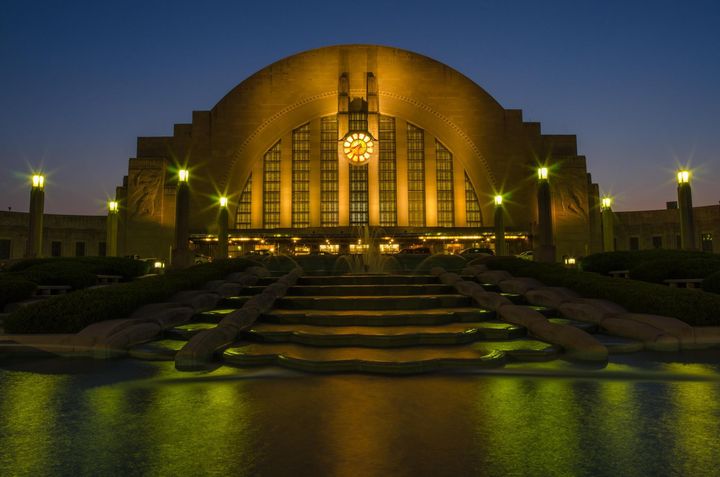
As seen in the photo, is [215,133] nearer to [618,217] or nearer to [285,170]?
[285,170]

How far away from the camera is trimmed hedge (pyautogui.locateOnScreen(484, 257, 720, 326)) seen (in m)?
8.86

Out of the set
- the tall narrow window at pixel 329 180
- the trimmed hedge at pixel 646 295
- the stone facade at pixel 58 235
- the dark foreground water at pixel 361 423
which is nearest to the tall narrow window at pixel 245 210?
the tall narrow window at pixel 329 180

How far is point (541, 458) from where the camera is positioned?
3.35m

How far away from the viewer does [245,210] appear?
40562 millimetres

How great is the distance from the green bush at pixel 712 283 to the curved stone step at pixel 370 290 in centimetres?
613

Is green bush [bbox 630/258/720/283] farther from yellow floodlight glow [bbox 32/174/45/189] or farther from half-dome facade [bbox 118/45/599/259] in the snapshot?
half-dome facade [bbox 118/45/599/259]

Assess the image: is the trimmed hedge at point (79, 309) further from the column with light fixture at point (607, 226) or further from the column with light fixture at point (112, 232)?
the column with light fixture at point (607, 226)

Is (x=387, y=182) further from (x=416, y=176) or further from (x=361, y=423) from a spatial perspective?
(x=361, y=423)

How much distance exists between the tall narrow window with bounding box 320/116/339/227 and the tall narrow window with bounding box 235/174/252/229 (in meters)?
6.19

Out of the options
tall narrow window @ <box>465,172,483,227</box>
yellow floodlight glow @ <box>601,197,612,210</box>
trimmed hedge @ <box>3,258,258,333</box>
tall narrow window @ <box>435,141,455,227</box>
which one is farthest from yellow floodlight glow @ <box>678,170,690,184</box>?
tall narrow window @ <box>435,141,455,227</box>

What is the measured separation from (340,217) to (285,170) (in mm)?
6359

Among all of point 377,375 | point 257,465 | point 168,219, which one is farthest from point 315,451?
point 168,219

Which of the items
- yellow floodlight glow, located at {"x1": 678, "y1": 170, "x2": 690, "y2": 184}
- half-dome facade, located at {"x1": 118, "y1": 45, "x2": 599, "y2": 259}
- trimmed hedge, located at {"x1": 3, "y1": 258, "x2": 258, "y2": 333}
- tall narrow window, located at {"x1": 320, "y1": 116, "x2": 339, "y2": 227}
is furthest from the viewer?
tall narrow window, located at {"x1": 320, "y1": 116, "x2": 339, "y2": 227}

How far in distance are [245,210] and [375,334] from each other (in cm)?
3456
